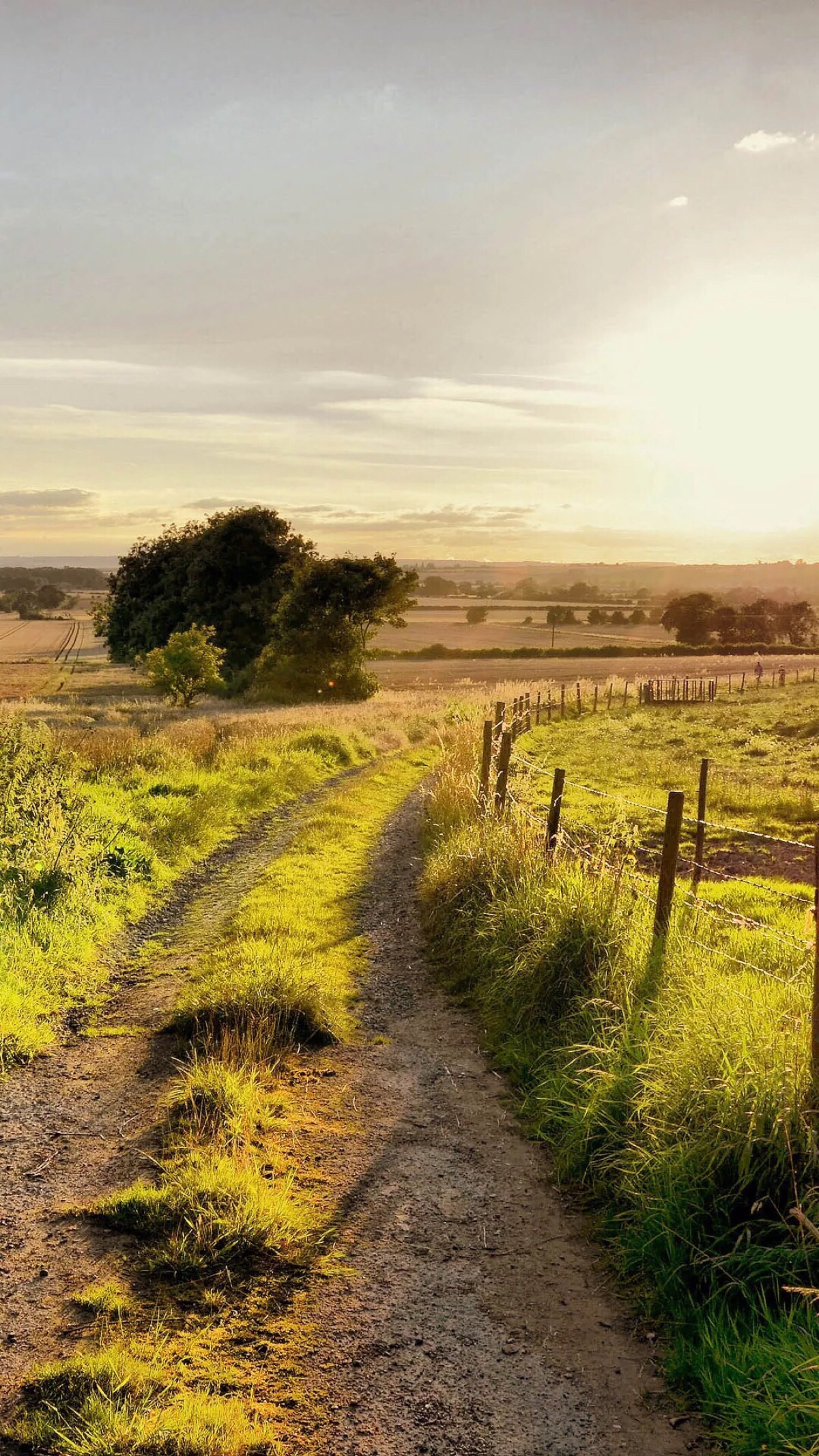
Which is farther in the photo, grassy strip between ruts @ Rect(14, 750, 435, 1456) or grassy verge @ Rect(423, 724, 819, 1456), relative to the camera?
grassy verge @ Rect(423, 724, 819, 1456)

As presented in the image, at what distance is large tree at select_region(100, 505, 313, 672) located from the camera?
55281 mm

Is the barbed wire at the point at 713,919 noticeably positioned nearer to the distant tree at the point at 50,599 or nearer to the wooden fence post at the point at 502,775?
the wooden fence post at the point at 502,775

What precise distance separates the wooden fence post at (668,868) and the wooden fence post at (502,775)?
4996 mm

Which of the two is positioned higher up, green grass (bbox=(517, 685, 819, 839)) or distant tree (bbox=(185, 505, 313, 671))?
distant tree (bbox=(185, 505, 313, 671))

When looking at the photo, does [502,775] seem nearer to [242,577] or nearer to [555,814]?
[555,814]

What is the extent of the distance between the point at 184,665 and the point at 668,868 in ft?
120

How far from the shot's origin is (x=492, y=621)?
143750 mm

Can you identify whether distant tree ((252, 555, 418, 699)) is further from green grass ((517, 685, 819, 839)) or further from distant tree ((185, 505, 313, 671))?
green grass ((517, 685, 819, 839))

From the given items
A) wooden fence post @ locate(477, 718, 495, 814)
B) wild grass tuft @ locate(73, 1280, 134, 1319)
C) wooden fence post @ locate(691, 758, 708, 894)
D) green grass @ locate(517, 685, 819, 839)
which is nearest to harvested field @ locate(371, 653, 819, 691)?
green grass @ locate(517, 685, 819, 839)

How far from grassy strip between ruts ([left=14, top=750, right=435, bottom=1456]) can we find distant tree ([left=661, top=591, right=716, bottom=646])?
113782 millimetres

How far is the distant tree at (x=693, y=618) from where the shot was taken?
385 feet

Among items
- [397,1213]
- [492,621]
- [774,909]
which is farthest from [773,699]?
[492,621]

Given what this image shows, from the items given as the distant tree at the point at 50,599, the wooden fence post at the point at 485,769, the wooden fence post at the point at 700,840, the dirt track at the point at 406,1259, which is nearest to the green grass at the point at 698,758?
the wooden fence post at the point at 700,840

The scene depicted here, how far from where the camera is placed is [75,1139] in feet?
22.6
